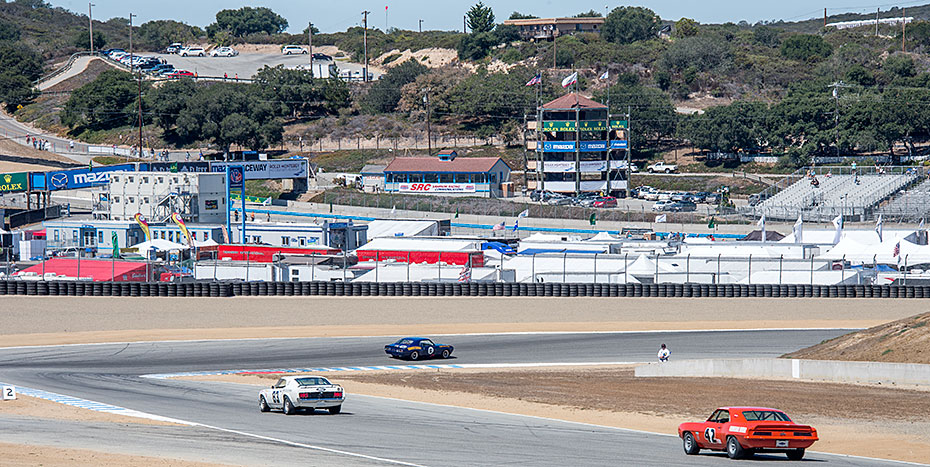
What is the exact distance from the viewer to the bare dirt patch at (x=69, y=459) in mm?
18484

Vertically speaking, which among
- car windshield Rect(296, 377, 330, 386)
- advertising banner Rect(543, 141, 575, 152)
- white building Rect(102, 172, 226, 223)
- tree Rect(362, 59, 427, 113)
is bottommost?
car windshield Rect(296, 377, 330, 386)

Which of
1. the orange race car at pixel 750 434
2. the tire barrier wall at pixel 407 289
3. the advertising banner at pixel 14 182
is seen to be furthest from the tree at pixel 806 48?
the orange race car at pixel 750 434

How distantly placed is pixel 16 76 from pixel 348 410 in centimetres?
15911

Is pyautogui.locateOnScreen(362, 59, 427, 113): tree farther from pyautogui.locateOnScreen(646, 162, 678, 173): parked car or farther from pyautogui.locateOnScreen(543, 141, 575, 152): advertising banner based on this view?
pyautogui.locateOnScreen(543, 141, 575, 152): advertising banner

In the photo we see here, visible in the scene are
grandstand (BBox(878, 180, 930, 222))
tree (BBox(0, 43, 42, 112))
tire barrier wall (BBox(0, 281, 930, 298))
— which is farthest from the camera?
tree (BBox(0, 43, 42, 112))

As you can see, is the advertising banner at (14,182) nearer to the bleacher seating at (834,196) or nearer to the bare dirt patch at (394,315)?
the bare dirt patch at (394,315)

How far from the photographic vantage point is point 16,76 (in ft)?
545

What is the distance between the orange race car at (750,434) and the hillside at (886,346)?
483 inches

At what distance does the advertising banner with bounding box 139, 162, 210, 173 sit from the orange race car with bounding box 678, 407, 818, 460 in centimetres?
6764

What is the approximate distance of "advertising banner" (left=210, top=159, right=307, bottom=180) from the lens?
88188mm

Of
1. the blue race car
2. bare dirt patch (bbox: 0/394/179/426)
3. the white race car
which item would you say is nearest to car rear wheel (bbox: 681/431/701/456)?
the white race car

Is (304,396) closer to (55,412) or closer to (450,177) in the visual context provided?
(55,412)

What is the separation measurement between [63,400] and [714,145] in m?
111

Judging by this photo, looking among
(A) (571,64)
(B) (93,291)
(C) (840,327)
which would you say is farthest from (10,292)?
(A) (571,64)
